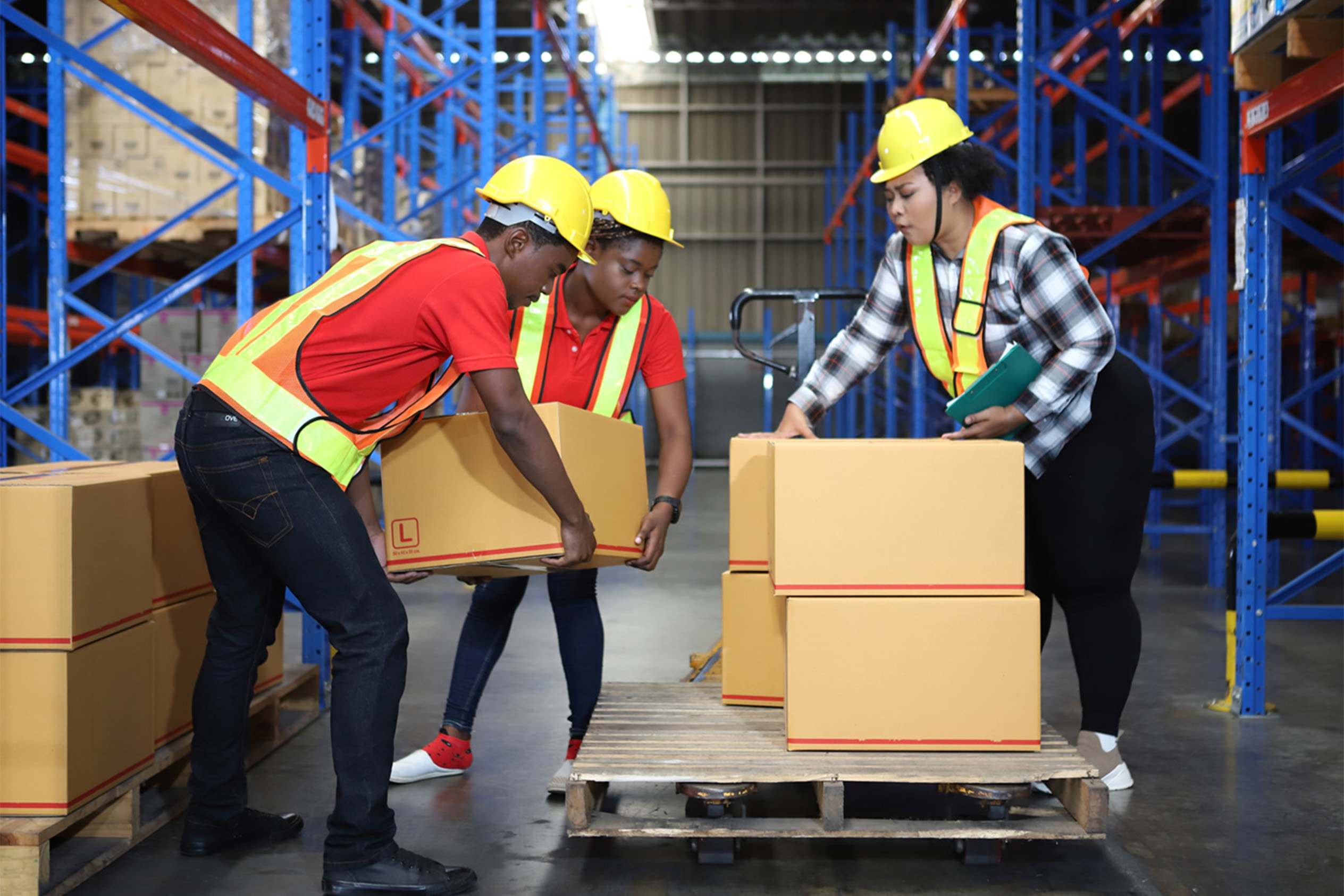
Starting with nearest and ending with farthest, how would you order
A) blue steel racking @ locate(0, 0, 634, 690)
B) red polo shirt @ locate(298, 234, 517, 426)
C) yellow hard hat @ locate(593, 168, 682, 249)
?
red polo shirt @ locate(298, 234, 517, 426)
yellow hard hat @ locate(593, 168, 682, 249)
blue steel racking @ locate(0, 0, 634, 690)

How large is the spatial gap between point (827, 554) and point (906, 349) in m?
14.0

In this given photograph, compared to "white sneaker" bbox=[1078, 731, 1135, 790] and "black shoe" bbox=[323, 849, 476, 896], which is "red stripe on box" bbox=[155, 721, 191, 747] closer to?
"black shoe" bbox=[323, 849, 476, 896]

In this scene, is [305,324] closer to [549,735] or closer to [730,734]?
[730,734]

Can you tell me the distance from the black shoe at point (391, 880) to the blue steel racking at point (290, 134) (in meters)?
1.98

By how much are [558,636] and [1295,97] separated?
10.4 ft

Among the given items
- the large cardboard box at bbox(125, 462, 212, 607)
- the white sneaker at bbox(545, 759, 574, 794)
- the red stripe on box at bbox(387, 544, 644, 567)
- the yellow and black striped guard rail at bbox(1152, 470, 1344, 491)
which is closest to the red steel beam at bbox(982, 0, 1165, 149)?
the yellow and black striped guard rail at bbox(1152, 470, 1344, 491)

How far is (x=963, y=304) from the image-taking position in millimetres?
3156

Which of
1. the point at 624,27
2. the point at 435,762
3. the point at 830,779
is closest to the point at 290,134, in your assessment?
the point at 435,762

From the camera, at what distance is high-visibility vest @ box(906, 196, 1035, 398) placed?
10.2 feet

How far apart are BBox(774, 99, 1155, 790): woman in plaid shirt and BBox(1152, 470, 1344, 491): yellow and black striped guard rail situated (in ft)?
10.0

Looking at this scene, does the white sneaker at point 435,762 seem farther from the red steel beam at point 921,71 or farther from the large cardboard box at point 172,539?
the red steel beam at point 921,71

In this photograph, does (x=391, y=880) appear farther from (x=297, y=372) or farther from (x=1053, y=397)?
(x=1053, y=397)

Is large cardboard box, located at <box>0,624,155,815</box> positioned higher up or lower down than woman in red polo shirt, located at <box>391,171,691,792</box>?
lower down

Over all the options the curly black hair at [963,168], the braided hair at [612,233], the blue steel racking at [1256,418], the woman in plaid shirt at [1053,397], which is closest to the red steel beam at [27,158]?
the braided hair at [612,233]
